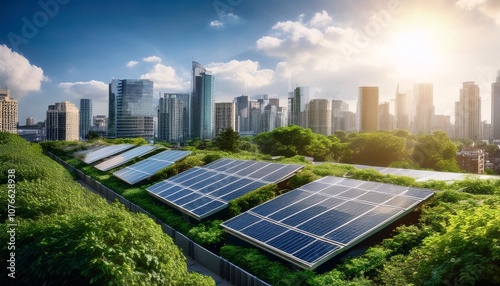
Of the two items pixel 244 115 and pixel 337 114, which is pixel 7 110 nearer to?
pixel 244 115

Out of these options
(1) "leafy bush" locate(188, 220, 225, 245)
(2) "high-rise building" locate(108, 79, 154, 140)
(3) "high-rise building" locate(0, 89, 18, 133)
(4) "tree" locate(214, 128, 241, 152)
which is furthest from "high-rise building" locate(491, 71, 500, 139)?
(2) "high-rise building" locate(108, 79, 154, 140)

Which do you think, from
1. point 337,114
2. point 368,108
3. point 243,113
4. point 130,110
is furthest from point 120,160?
point 243,113

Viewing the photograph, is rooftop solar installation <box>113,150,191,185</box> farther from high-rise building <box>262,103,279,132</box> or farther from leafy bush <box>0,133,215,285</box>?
high-rise building <box>262,103,279,132</box>

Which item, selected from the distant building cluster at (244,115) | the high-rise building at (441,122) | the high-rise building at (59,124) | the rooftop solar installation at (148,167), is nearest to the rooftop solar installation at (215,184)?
the rooftop solar installation at (148,167)

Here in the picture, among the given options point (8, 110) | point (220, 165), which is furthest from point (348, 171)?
point (8, 110)

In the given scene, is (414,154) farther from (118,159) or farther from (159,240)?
(159,240)

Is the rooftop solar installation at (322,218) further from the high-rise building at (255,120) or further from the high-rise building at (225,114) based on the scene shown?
the high-rise building at (255,120)
